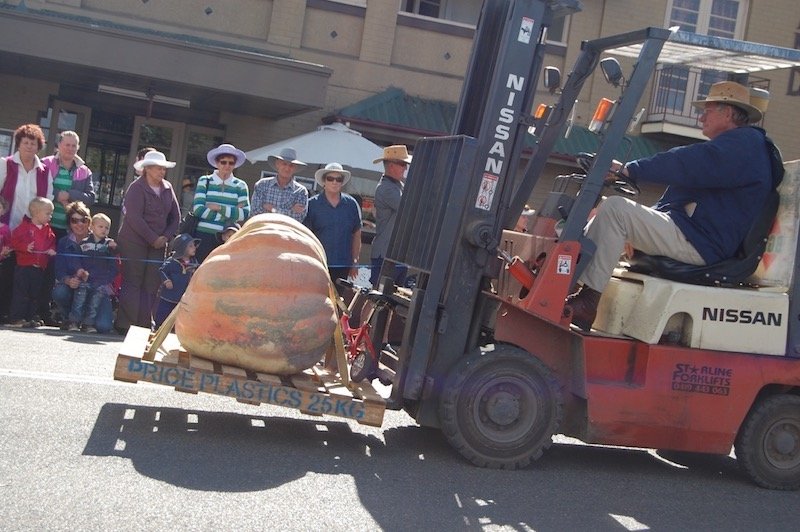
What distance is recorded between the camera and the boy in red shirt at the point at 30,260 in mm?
10859

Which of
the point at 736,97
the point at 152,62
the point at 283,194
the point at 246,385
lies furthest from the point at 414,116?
the point at 246,385

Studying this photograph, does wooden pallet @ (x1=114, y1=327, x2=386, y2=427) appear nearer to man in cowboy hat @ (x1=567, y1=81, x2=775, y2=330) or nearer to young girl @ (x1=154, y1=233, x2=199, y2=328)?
man in cowboy hat @ (x1=567, y1=81, x2=775, y2=330)

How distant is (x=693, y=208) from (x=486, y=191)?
4.84 ft

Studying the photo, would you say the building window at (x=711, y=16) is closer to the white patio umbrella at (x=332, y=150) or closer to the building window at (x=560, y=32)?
the building window at (x=560, y=32)

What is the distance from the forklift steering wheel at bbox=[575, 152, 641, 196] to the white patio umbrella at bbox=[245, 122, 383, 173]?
27.1ft

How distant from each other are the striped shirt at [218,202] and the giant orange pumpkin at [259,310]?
4.36 m

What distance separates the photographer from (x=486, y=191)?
6906 millimetres

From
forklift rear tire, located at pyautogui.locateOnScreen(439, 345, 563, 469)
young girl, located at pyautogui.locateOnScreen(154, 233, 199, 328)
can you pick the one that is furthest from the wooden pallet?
young girl, located at pyautogui.locateOnScreen(154, 233, 199, 328)

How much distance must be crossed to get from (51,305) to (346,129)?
21.4 feet

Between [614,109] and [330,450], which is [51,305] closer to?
[330,450]

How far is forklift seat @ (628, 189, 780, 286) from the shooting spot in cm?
710

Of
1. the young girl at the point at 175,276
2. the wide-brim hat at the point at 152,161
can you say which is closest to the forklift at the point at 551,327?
the young girl at the point at 175,276

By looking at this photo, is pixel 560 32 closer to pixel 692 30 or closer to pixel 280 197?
pixel 692 30

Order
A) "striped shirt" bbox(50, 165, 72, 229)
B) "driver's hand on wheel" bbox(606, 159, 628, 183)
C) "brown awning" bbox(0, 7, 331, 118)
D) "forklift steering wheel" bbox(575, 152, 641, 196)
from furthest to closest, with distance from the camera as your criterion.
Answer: "brown awning" bbox(0, 7, 331, 118) → "striped shirt" bbox(50, 165, 72, 229) → "forklift steering wheel" bbox(575, 152, 641, 196) → "driver's hand on wheel" bbox(606, 159, 628, 183)
